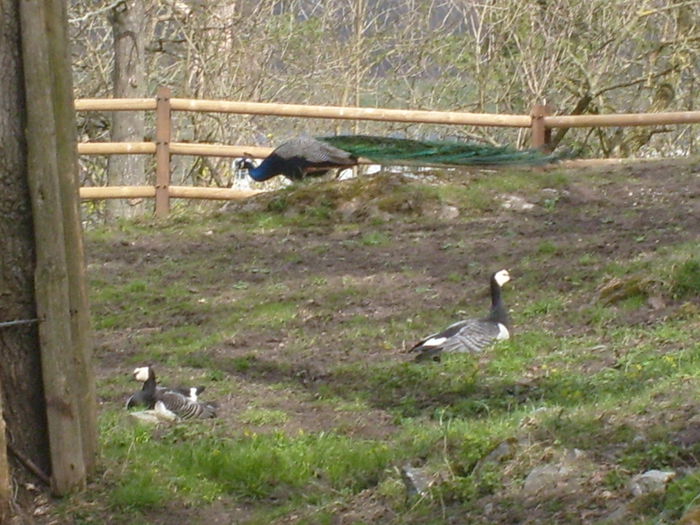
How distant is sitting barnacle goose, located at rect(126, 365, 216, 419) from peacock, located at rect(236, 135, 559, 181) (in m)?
6.00

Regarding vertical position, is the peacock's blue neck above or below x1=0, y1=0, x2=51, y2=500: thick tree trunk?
below

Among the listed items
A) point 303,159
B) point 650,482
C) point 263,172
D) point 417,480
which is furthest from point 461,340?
point 263,172

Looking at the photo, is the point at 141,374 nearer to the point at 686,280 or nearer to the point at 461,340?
the point at 461,340

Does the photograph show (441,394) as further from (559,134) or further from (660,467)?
(559,134)

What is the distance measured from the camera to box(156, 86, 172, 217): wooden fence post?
1287cm

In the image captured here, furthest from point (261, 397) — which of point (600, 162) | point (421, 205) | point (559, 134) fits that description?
point (559, 134)

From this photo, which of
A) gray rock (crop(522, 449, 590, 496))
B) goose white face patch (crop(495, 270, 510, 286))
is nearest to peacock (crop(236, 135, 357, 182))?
goose white face patch (crop(495, 270, 510, 286))

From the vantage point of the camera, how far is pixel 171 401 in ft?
21.5

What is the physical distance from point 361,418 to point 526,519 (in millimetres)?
2247

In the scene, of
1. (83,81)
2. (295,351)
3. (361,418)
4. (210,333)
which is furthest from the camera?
(83,81)

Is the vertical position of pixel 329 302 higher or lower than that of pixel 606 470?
lower

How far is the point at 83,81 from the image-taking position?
18375 mm

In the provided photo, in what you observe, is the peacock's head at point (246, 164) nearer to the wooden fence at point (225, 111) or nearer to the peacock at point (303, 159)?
the wooden fence at point (225, 111)

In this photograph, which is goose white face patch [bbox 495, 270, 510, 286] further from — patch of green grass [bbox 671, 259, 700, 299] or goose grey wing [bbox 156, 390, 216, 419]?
goose grey wing [bbox 156, 390, 216, 419]
